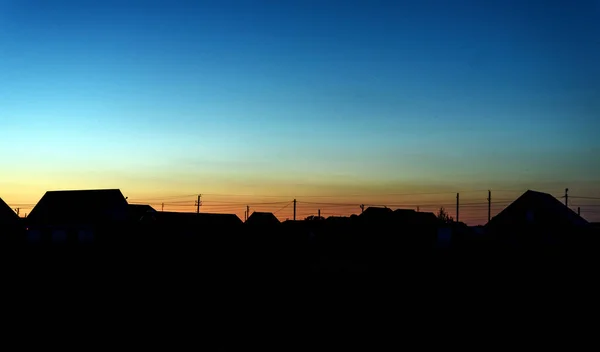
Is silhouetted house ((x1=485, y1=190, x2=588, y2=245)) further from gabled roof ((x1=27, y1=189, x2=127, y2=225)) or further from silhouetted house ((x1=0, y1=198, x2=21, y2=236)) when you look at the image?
silhouetted house ((x1=0, y1=198, x2=21, y2=236))

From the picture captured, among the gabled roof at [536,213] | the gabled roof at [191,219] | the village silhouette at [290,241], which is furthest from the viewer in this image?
the gabled roof at [191,219]

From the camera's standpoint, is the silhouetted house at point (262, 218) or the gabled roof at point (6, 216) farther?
the silhouetted house at point (262, 218)

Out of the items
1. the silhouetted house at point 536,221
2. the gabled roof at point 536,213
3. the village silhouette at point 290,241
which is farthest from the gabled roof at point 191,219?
the gabled roof at point 536,213

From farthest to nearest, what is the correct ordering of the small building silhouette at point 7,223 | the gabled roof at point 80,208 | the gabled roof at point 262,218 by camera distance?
the gabled roof at point 262,218 < the gabled roof at point 80,208 < the small building silhouette at point 7,223

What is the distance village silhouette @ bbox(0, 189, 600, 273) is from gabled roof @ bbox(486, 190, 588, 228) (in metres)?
0.10

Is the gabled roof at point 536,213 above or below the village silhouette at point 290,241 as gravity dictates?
above

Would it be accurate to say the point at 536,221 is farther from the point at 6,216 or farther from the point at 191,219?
the point at 6,216

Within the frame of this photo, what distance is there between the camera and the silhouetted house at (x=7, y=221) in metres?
57.0

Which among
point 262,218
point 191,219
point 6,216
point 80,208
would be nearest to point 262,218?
point 262,218

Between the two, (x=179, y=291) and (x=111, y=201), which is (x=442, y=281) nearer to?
(x=179, y=291)

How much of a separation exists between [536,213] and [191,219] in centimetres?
5096

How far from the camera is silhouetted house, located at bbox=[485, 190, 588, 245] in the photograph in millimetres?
58250

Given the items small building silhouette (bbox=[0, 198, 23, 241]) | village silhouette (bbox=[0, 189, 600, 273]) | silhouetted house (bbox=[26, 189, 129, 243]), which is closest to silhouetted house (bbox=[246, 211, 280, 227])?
village silhouette (bbox=[0, 189, 600, 273])

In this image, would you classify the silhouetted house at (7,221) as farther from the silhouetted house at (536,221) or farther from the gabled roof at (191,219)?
the silhouetted house at (536,221)
